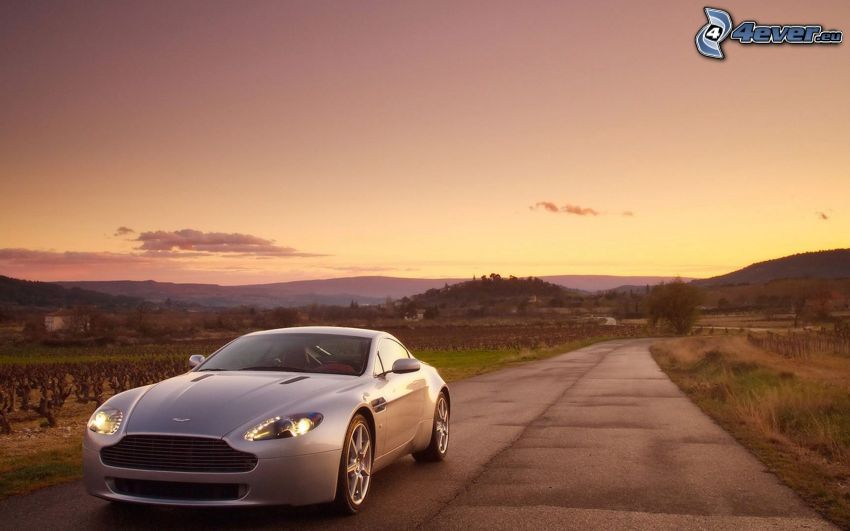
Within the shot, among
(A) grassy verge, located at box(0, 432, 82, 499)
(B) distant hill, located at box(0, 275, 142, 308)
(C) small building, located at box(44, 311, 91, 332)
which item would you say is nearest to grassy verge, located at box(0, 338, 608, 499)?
(A) grassy verge, located at box(0, 432, 82, 499)

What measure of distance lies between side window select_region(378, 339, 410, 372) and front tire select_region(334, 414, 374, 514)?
1.23m

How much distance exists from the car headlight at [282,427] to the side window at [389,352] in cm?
201

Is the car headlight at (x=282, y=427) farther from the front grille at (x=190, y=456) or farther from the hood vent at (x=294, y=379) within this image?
the hood vent at (x=294, y=379)

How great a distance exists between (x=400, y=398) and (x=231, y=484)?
255 centimetres

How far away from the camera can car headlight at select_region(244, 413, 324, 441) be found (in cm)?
629

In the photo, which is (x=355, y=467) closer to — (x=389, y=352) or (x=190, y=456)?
(x=190, y=456)

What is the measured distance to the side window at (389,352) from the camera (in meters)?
8.59

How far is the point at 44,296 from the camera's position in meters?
176

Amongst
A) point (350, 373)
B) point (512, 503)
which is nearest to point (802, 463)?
point (512, 503)

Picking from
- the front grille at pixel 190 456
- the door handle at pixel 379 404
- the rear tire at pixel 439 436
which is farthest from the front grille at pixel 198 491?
the rear tire at pixel 439 436

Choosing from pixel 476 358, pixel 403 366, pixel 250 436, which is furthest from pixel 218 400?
pixel 476 358

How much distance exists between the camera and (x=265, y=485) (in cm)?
615

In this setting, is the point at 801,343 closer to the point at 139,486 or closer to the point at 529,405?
the point at 529,405

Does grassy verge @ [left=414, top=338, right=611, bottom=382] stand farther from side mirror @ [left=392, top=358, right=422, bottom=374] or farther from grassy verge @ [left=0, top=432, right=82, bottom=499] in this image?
side mirror @ [left=392, top=358, right=422, bottom=374]
